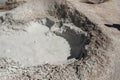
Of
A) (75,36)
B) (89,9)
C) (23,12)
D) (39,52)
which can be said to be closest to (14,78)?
(39,52)

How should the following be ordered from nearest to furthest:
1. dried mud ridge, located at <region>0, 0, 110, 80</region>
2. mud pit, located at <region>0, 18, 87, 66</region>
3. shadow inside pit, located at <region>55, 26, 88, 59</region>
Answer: dried mud ridge, located at <region>0, 0, 110, 80</region> → shadow inside pit, located at <region>55, 26, 88, 59</region> → mud pit, located at <region>0, 18, 87, 66</region>

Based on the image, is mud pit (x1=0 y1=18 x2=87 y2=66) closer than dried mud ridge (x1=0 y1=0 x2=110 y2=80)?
No

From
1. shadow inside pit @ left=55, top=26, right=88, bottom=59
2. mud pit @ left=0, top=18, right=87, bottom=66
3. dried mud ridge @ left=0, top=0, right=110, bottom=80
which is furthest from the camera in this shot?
mud pit @ left=0, top=18, right=87, bottom=66

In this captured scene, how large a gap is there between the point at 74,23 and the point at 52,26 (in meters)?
1.00

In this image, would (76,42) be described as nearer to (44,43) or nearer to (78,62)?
(44,43)

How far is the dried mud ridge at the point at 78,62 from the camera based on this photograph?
7.90 metres

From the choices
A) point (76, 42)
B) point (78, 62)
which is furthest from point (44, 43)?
point (78, 62)

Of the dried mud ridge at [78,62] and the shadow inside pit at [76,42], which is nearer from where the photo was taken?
the dried mud ridge at [78,62]

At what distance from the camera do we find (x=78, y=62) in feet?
27.5

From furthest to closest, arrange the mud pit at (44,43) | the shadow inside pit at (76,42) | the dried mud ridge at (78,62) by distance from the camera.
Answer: the mud pit at (44,43)
the shadow inside pit at (76,42)
the dried mud ridge at (78,62)

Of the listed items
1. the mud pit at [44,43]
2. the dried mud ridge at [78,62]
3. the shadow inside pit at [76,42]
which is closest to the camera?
the dried mud ridge at [78,62]

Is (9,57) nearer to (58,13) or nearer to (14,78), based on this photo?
(14,78)

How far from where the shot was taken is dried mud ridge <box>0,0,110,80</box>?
790 centimetres

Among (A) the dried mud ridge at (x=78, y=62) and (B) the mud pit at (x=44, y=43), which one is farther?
(B) the mud pit at (x=44, y=43)
